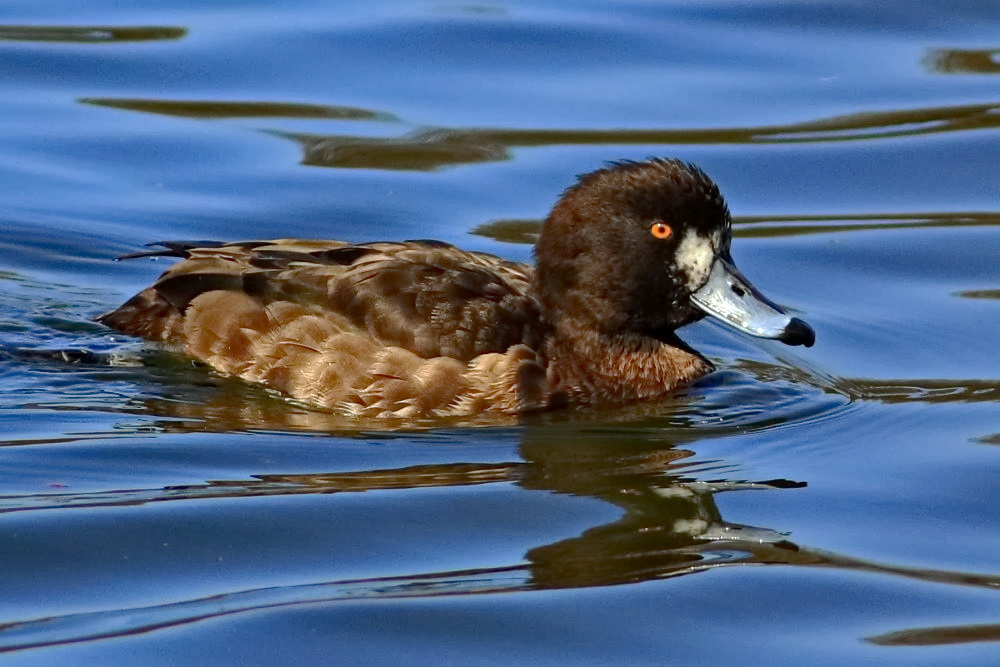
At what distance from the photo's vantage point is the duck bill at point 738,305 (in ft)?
25.6

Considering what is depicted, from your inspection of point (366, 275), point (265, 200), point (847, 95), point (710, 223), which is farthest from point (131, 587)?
point (847, 95)

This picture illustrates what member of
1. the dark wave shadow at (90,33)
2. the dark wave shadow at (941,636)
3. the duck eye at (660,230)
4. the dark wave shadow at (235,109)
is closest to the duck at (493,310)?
the duck eye at (660,230)

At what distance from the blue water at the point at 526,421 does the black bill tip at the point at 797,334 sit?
30 cm

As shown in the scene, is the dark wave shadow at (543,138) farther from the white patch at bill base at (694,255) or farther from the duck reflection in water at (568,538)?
the duck reflection in water at (568,538)

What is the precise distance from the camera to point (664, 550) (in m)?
6.04

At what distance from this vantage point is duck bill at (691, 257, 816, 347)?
7.80 m

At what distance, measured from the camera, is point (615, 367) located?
26.1ft

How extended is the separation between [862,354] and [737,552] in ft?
8.82

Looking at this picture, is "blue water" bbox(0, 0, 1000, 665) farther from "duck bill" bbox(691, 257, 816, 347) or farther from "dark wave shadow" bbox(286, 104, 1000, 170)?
"duck bill" bbox(691, 257, 816, 347)

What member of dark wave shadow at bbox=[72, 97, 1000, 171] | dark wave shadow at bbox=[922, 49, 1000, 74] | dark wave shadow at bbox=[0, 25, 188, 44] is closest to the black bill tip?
dark wave shadow at bbox=[72, 97, 1000, 171]

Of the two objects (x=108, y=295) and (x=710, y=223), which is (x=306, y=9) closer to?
(x=108, y=295)

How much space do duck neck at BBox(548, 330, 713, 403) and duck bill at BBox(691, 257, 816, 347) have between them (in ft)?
0.95

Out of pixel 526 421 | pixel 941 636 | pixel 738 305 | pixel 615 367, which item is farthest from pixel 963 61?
pixel 941 636

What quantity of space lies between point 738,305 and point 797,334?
1.02ft
